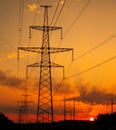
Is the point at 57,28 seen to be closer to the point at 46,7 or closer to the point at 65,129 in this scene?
the point at 46,7

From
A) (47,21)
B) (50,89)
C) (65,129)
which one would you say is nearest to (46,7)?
(47,21)

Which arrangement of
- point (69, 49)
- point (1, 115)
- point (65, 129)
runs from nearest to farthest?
point (69, 49), point (65, 129), point (1, 115)

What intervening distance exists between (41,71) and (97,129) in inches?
702

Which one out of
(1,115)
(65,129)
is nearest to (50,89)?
(65,129)

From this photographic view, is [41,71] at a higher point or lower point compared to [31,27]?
lower

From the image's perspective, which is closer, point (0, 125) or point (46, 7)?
point (46, 7)

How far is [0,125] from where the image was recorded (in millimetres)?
74625

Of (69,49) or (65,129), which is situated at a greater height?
(69,49)

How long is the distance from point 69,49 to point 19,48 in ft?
18.9

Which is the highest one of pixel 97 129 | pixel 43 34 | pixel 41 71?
pixel 43 34

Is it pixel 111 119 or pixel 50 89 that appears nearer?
pixel 50 89

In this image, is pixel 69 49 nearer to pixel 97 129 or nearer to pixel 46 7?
pixel 46 7

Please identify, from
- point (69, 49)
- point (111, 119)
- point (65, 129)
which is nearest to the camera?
point (69, 49)

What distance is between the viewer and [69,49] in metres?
48.6
